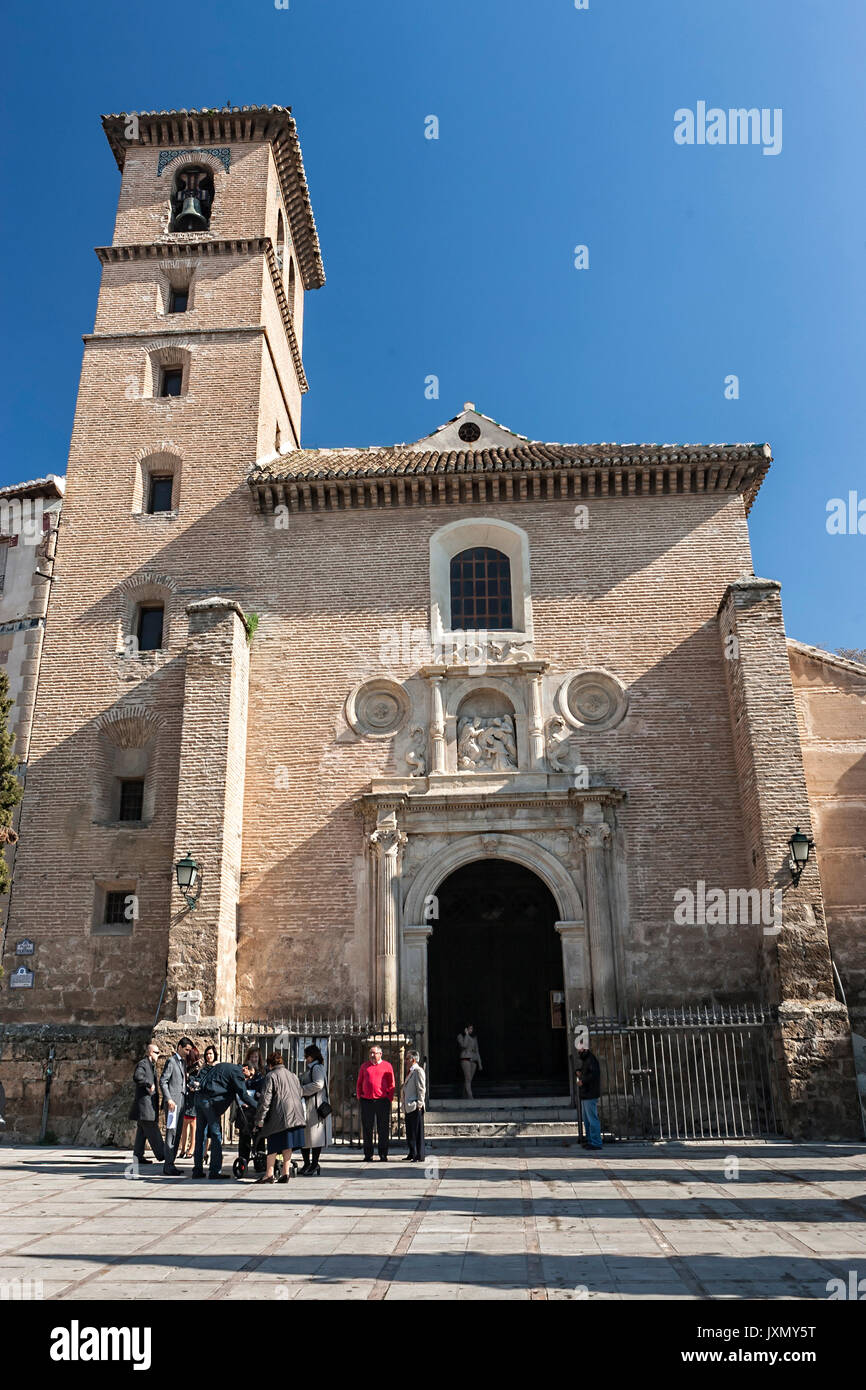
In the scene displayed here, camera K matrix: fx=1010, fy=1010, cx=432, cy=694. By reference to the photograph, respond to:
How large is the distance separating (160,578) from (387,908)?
7324mm

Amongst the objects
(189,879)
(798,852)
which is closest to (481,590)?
(798,852)

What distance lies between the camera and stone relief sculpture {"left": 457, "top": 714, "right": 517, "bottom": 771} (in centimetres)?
1642

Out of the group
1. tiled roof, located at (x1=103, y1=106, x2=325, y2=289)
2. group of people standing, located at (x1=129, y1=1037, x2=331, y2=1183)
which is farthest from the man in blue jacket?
tiled roof, located at (x1=103, y1=106, x2=325, y2=289)

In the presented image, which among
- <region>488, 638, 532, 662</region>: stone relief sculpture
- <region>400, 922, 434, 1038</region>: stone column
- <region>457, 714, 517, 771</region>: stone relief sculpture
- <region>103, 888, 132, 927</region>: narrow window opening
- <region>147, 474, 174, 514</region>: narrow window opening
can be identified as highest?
<region>147, 474, 174, 514</region>: narrow window opening

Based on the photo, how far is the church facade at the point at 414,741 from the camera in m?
15.1

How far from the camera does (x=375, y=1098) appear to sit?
11914mm

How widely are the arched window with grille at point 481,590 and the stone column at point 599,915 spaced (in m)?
4.03

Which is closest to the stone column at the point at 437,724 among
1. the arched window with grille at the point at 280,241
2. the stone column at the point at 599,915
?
the stone column at the point at 599,915

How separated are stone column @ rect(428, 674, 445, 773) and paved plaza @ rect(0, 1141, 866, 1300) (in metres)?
6.32

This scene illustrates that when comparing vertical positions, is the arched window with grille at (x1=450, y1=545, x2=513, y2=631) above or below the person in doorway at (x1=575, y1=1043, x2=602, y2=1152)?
above

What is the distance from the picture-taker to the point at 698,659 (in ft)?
55.4

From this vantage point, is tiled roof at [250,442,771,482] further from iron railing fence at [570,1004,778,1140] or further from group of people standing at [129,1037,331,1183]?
group of people standing at [129,1037,331,1183]

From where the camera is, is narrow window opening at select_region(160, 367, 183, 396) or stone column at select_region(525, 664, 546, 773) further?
narrow window opening at select_region(160, 367, 183, 396)
